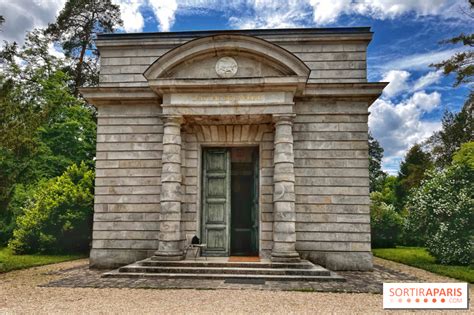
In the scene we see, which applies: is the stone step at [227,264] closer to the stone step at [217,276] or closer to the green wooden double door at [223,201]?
the stone step at [217,276]

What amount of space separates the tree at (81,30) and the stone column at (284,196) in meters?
15.7

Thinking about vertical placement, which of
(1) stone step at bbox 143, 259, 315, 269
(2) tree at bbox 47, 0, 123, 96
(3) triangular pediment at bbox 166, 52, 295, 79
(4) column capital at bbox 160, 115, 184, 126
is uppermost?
(2) tree at bbox 47, 0, 123, 96

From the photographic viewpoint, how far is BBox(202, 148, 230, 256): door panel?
10320 millimetres

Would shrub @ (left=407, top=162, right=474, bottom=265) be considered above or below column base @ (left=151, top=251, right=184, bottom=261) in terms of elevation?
above

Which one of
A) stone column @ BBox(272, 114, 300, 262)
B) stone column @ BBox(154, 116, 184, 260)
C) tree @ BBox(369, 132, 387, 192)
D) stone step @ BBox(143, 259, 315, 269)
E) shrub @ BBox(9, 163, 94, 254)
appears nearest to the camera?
stone step @ BBox(143, 259, 315, 269)

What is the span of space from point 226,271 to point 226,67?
5161 millimetres

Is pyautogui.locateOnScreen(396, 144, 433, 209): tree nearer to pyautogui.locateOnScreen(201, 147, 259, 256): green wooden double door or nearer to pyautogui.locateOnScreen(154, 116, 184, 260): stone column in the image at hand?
pyautogui.locateOnScreen(201, 147, 259, 256): green wooden double door

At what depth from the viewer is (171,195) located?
30.6ft

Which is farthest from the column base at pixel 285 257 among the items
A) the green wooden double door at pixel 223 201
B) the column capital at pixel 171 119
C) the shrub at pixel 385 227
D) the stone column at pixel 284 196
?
the shrub at pixel 385 227

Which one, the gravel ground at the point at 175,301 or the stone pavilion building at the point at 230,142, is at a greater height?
the stone pavilion building at the point at 230,142

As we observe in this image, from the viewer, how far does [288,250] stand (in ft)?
29.3

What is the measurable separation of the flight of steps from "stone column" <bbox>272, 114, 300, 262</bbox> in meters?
0.39

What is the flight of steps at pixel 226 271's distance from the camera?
26.9 feet

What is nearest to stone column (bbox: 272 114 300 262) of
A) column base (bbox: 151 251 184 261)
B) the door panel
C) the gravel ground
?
the door panel
